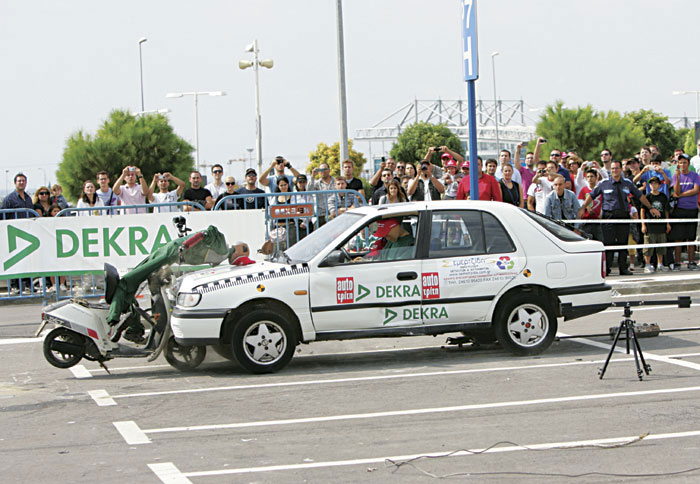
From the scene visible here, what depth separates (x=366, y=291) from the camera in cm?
971

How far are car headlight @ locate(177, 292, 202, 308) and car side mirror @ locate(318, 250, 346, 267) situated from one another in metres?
1.27

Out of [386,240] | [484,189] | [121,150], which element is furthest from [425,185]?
[121,150]

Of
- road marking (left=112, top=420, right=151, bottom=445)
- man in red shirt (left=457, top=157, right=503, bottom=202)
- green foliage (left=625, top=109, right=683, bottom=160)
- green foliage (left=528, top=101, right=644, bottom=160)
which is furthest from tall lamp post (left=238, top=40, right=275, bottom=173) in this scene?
green foliage (left=625, top=109, right=683, bottom=160)

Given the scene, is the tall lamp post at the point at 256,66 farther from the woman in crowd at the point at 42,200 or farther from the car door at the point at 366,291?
the car door at the point at 366,291

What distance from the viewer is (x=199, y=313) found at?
31.0 ft

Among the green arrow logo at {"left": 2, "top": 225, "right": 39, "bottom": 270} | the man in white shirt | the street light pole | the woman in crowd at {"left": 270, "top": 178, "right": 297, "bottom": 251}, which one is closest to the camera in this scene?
the green arrow logo at {"left": 2, "top": 225, "right": 39, "bottom": 270}

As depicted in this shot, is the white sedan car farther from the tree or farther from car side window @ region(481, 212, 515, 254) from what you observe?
the tree

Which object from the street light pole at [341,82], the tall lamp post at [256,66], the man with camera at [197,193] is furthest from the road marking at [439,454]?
the tall lamp post at [256,66]

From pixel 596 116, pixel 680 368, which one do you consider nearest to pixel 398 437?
pixel 680 368

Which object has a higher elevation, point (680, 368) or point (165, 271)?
point (165, 271)

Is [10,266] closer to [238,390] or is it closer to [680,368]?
[238,390]

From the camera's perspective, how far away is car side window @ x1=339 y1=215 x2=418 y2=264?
9.89 m

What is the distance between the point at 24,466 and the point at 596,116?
251ft

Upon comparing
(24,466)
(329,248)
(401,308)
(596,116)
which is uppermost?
(596,116)
